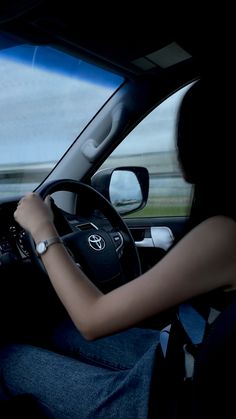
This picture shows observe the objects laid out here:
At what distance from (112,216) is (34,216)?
901 millimetres

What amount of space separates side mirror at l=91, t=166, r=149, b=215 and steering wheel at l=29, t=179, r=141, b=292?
538 millimetres

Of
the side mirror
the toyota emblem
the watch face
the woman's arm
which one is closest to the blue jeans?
the woman's arm

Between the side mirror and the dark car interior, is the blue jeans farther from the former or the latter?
the side mirror

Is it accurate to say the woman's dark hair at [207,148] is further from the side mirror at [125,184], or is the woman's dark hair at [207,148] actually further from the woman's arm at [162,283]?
the side mirror at [125,184]

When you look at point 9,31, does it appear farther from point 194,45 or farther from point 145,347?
point 145,347

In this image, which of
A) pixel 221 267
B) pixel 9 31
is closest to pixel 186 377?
pixel 221 267

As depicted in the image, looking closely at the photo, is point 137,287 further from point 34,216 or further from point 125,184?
point 125,184

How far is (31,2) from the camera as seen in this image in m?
1.85

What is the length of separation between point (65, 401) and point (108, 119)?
1776 mm

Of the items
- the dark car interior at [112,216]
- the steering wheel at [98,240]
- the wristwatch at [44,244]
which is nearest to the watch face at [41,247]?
the wristwatch at [44,244]

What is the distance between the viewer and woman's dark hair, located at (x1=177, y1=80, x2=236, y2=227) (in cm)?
104

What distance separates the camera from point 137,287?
0.99 metres

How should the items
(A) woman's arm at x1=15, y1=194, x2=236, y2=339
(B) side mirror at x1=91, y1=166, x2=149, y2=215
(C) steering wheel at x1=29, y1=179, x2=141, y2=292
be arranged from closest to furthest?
1. (A) woman's arm at x1=15, y1=194, x2=236, y2=339
2. (C) steering wheel at x1=29, y1=179, x2=141, y2=292
3. (B) side mirror at x1=91, y1=166, x2=149, y2=215

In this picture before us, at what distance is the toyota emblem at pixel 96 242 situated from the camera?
2001mm
